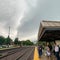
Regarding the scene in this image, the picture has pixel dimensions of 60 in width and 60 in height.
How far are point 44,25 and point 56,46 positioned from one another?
415 cm

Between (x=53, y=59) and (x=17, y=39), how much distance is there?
15971 centimetres

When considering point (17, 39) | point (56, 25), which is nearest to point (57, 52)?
point (56, 25)

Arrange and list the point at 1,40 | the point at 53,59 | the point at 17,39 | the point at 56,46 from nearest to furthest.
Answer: the point at 56,46 < the point at 53,59 < the point at 1,40 < the point at 17,39

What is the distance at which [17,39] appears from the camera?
178 m

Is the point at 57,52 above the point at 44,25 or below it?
below

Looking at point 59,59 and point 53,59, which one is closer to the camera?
point 59,59

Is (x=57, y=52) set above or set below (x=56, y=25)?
below

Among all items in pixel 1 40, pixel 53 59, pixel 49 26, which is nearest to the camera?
pixel 49 26

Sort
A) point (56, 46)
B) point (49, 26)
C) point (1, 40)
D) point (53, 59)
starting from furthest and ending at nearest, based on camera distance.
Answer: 1. point (1, 40)
2. point (53, 59)
3. point (56, 46)
4. point (49, 26)

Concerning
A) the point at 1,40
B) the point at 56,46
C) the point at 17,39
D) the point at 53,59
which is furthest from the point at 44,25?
the point at 17,39

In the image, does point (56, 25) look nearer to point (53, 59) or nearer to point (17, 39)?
point (53, 59)

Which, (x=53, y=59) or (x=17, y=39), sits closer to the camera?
(x=53, y=59)

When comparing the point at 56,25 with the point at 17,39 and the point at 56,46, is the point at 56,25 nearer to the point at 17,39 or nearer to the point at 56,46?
the point at 56,46

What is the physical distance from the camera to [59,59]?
1430cm
